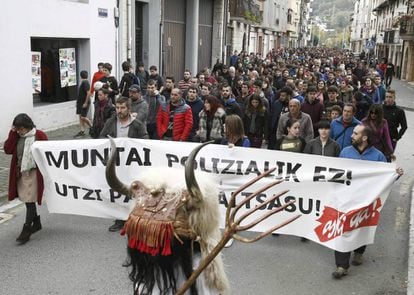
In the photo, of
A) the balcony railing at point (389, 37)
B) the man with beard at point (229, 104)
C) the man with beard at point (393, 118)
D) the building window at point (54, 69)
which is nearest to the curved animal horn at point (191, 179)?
the man with beard at point (229, 104)

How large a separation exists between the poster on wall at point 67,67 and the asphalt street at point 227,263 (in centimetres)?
698

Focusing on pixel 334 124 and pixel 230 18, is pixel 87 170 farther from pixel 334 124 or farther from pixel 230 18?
pixel 230 18

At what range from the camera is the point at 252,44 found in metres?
42.9

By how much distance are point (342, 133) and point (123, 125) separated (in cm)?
319

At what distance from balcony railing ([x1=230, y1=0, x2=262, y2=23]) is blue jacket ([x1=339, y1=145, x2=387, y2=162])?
25362mm

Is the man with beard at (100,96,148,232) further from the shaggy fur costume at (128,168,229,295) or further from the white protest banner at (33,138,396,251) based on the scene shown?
the shaggy fur costume at (128,168,229,295)

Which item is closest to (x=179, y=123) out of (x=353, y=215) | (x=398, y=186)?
(x=353, y=215)

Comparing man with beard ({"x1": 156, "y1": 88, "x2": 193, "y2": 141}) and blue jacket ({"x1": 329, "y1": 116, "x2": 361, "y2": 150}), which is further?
man with beard ({"x1": 156, "y1": 88, "x2": 193, "y2": 141})

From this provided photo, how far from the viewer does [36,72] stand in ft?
40.6

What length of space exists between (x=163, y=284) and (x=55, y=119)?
11.4 meters

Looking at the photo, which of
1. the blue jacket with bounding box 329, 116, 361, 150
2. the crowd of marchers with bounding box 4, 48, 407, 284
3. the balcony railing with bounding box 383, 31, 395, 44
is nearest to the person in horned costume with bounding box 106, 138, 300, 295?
the crowd of marchers with bounding box 4, 48, 407, 284

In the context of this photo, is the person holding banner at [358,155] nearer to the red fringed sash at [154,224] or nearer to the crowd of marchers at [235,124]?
the crowd of marchers at [235,124]

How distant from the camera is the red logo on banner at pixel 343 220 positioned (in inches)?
214

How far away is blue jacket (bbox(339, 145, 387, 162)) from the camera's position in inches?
223
